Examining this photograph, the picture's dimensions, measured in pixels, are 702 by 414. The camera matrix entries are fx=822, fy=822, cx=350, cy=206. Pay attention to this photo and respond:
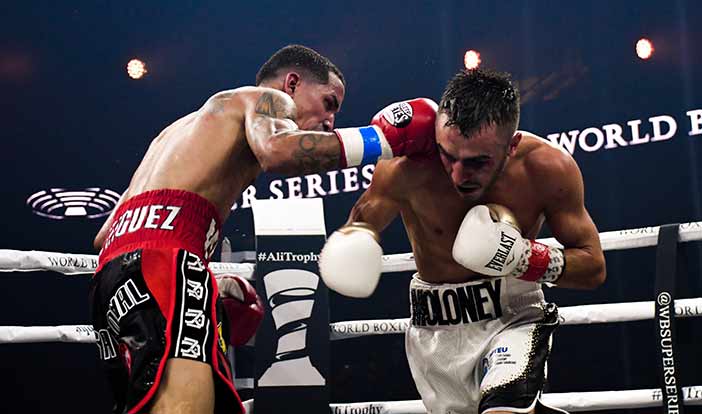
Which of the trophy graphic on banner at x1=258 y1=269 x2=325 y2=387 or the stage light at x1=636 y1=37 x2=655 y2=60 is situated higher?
the stage light at x1=636 y1=37 x2=655 y2=60

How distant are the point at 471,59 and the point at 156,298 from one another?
3449mm

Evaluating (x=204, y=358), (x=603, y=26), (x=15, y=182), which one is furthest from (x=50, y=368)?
(x=603, y=26)

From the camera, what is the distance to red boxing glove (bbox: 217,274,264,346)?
2049 millimetres

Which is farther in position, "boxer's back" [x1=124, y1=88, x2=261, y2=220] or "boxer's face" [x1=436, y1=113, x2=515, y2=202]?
"boxer's face" [x1=436, y1=113, x2=515, y2=202]

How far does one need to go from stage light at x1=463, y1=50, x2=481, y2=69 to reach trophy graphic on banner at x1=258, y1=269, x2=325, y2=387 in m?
2.13

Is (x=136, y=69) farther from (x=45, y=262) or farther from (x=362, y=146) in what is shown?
(x=362, y=146)

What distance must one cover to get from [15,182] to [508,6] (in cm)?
290

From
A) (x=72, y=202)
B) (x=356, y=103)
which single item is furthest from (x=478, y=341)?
(x=72, y=202)

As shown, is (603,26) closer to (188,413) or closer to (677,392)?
(677,392)

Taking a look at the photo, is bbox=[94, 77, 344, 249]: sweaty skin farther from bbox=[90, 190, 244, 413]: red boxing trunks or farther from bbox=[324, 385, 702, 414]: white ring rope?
bbox=[324, 385, 702, 414]: white ring rope

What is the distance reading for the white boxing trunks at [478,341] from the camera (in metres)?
1.99

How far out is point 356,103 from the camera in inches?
187

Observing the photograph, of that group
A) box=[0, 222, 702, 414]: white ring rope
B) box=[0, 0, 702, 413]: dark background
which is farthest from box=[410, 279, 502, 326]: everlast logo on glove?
box=[0, 0, 702, 413]: dark background

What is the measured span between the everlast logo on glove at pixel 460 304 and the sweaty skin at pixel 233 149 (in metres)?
0.60
